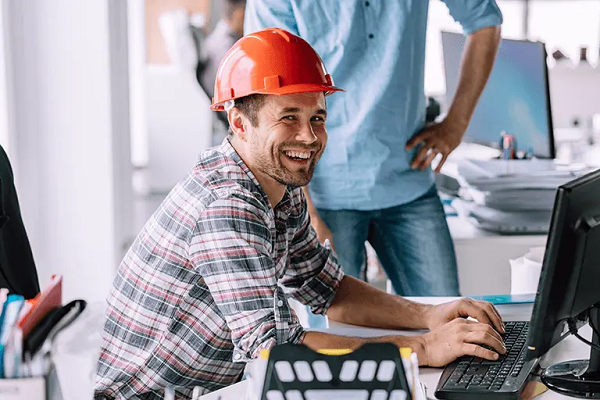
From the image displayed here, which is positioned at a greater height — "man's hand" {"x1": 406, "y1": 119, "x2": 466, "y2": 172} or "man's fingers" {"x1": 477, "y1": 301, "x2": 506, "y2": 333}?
"man's hand" {"x1": 406, "y1": 119, "x2": 466, "y2": 172}

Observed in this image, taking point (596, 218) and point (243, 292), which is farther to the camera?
point (243, 292)

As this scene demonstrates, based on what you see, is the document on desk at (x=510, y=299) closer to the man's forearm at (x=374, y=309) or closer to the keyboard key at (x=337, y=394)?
the man's forearm at (x=374, y=309)

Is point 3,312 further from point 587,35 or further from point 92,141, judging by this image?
point 587,35

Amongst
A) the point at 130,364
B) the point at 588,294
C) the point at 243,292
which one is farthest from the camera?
the point at 130,364

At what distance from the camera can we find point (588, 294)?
126cm

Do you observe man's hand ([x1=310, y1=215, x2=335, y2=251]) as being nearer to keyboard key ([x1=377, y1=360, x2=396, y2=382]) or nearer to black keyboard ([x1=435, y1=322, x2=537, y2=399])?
black keyboard ([x1=435, y1=322, x2=537, y2=399])

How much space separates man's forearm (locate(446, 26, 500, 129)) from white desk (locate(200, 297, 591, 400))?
838 mm

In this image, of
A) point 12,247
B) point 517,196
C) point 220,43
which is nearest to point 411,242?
point 517,196

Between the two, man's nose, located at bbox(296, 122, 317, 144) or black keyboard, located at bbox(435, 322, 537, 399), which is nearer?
black keyboard, located at bbox(435, 322, 537, 399)

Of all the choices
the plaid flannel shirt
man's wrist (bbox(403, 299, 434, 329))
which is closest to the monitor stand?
man's wrist (bbox(403, 299, 434, 329))

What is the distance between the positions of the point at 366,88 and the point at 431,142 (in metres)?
0.24

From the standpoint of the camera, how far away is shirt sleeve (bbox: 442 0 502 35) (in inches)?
95.0

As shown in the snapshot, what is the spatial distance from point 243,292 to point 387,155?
98 centimetres

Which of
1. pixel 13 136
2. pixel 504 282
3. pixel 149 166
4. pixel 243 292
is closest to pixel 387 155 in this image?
pixel 504 282
